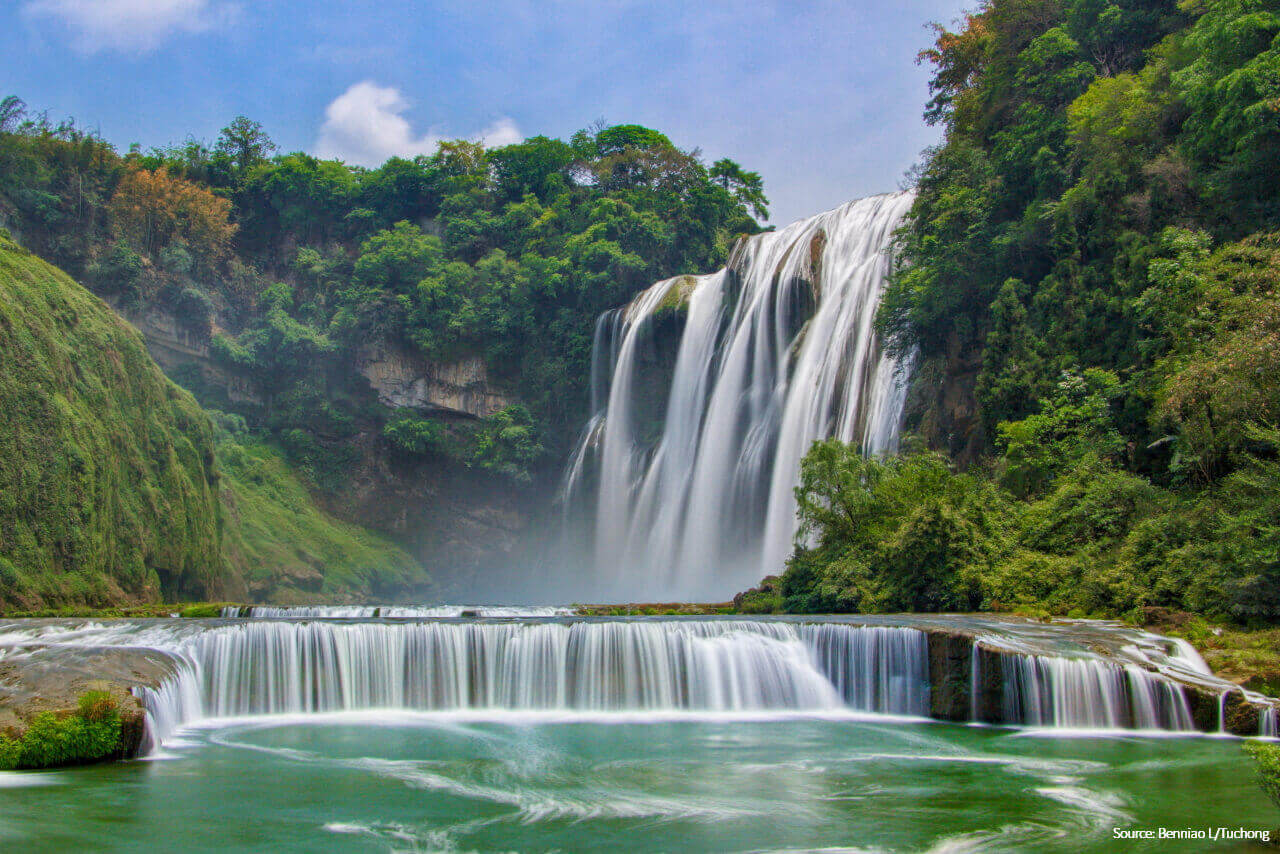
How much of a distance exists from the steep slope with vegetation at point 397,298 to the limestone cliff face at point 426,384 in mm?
85

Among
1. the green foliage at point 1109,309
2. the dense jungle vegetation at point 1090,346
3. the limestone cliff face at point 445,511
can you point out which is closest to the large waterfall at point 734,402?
the green foliage at point 1109,309

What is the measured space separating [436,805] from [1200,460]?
14952 mm

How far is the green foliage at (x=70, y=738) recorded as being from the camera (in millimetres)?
10781

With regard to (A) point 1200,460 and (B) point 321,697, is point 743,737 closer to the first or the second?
(B) point 321,697

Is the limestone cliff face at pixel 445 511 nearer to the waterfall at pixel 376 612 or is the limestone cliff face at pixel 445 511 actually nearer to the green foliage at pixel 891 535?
the waterfall at pixel 376 612

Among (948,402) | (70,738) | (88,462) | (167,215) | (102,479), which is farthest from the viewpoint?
(167,215)

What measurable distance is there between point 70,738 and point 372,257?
43.6 meters

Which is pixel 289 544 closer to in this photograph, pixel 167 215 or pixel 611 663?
pixel 167 215

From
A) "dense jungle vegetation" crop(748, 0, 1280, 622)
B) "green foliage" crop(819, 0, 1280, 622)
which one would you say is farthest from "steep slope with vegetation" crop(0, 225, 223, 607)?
"green foliage" crop(819, 0, 1280, 622)

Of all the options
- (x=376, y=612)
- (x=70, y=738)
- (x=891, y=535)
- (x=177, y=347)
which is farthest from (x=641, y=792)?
(x=177, y=347)

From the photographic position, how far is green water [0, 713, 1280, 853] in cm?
857

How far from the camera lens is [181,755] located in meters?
12.0

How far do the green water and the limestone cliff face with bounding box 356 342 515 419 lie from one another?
3759cm

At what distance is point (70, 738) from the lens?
36.4 ft
